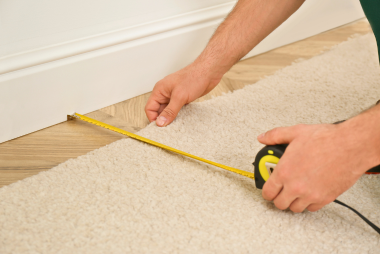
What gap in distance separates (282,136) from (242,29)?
0.38 metres

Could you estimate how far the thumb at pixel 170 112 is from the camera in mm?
854

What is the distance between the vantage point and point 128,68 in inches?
39.2

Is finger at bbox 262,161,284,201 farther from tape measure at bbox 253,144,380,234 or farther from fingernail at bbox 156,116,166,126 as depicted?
fingernail at bbox 156,116,166,126

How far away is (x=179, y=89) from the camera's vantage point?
2.79 feet

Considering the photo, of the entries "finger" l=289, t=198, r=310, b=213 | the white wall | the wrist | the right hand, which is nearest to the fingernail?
the right hand

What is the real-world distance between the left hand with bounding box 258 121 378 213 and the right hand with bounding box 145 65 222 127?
349 mm

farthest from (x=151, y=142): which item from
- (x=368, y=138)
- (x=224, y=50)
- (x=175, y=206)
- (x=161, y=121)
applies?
(x=368, y=138)

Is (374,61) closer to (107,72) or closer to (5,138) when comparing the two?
(107,72)

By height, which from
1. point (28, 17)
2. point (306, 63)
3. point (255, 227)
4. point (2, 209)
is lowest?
point (255, 227)

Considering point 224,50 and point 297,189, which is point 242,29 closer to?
point 224,50

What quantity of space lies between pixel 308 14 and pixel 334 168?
111cm

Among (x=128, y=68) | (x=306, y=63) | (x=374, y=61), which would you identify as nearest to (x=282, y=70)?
(x=306, y=63)

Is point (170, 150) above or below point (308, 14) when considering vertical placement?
below

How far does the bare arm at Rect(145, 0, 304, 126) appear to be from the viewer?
84cm
